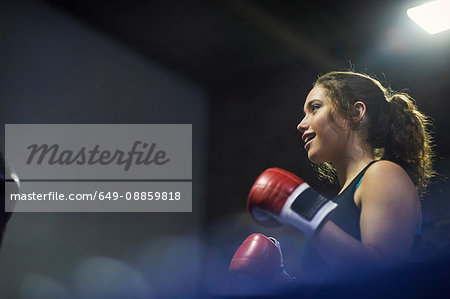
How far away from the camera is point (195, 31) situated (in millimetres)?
3576

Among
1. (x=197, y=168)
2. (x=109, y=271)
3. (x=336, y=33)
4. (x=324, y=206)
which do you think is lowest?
(x=324, y=206)

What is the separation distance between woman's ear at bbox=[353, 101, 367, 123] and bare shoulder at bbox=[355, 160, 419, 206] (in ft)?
0.66

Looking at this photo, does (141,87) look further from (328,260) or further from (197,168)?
(328,260)

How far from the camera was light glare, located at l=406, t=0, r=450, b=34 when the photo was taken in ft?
8.41

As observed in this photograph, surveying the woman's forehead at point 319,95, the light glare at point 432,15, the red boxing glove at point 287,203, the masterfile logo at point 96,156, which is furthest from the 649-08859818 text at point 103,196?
the red boxing glove at point 287,203

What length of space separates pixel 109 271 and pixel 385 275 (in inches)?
140

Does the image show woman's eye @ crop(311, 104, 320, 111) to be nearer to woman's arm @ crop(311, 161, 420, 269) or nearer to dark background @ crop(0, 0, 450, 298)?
woman's arm @ crop(311, 161, 420, 269)

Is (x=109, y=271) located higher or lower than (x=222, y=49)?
lower

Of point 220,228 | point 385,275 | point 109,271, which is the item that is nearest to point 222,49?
point 220,228

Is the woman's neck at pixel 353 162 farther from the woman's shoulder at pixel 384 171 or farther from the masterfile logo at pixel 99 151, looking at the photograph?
the masterfile logo at pixel 99 151

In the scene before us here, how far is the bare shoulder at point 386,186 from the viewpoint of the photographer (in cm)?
109

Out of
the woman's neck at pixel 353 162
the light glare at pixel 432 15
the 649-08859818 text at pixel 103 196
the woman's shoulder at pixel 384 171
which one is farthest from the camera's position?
the 649-08859818 text at pixel 103 196

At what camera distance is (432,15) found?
2.67 metres

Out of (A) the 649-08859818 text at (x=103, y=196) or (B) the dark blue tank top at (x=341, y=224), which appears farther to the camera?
(A) the 649-08859818 text at (x=103, y=196)
